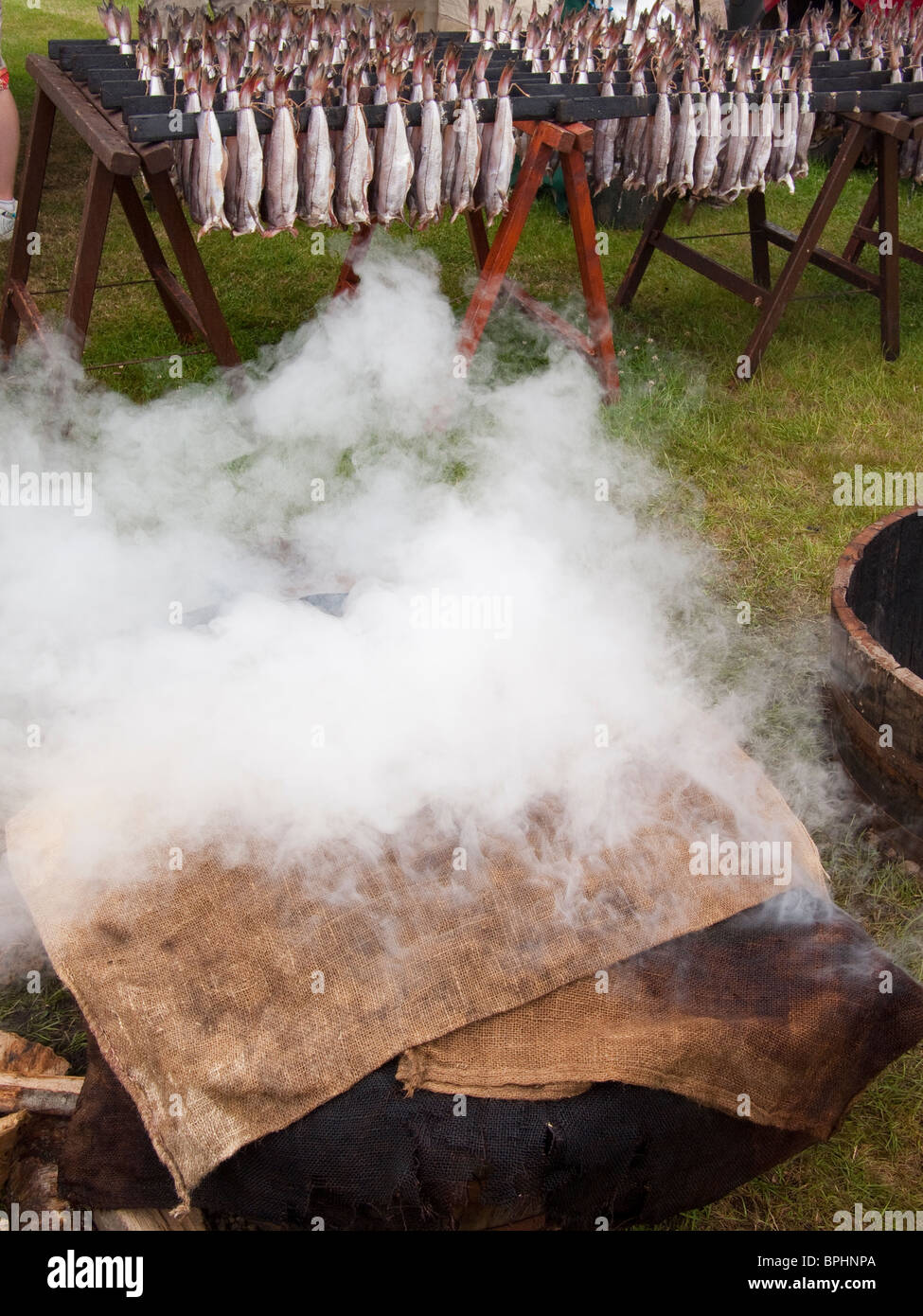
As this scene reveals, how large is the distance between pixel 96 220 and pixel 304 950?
3384 millimetres

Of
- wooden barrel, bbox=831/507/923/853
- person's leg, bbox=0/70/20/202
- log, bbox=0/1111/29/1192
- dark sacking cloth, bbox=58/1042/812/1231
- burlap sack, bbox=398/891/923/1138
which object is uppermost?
person's leg, bbox=0/70/20/202

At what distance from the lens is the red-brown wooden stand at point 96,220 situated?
397 cm

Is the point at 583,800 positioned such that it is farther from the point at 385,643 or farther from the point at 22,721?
the point at 22,721

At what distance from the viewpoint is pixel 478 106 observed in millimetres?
4320

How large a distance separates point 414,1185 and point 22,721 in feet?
5.35

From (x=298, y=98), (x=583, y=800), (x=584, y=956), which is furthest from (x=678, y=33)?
→ (x=584, y=956)

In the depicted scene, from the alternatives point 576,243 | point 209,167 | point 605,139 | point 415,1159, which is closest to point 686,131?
point 605,139

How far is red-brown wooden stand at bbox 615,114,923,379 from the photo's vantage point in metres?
5.25

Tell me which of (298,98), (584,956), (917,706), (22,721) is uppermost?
(298,98)

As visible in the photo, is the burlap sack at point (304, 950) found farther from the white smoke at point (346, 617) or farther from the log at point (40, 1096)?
the log at point (40, 1096)

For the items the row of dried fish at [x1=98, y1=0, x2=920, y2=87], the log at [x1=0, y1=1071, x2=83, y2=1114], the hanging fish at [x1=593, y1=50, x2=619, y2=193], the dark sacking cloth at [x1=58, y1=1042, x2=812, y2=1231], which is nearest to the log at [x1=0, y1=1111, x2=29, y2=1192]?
the log at [x1=0, y1=1071, x2=83, y2=1114]

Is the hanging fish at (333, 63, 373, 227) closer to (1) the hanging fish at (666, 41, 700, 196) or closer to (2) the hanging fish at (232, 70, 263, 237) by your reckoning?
(2) the hanging fish at (232, 70, 263, 237)

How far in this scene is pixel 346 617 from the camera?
269 cm

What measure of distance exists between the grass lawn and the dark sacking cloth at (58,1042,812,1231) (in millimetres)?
504
